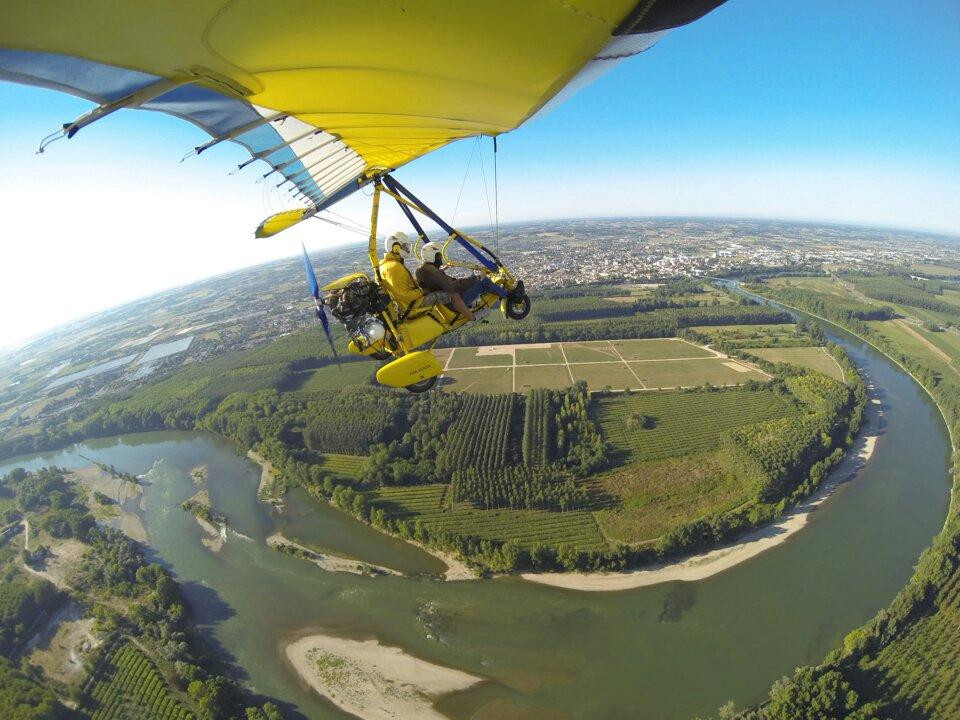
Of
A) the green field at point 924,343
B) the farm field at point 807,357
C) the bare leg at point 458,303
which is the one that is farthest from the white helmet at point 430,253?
the green field at point 924,343

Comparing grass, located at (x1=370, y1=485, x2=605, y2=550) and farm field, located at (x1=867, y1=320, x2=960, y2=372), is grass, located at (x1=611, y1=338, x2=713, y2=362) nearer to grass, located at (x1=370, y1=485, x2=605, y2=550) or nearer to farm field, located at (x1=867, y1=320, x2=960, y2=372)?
farm field, located at (x1=867, y1=320, x2=960, y2=372)

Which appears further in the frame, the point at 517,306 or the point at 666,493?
the point at 666,493

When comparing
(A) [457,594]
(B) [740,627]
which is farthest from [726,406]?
(A) [457,594]

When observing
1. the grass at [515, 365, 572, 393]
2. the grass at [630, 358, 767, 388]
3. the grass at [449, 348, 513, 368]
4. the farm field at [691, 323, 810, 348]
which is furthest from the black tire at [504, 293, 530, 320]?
the farm field at [691, 323, 810, 348]

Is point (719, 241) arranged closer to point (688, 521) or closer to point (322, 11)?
point (688, 521)

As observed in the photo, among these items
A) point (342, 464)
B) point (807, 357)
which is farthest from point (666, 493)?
point (807, 357)

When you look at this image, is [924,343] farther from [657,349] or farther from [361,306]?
[361,306]

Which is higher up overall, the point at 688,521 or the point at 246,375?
the point at 246,375
